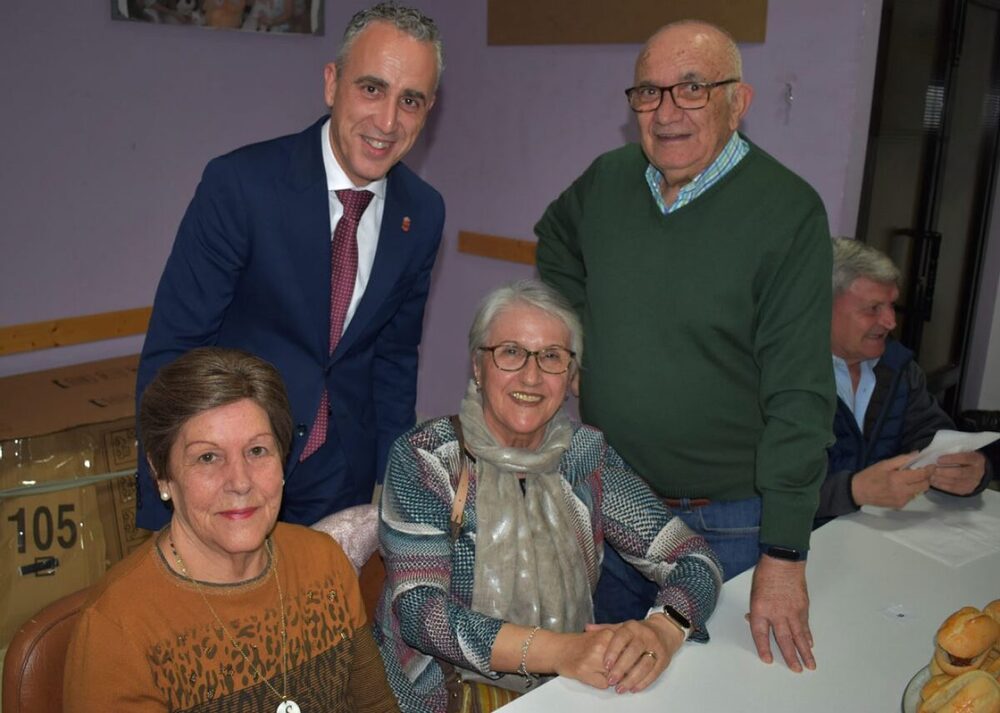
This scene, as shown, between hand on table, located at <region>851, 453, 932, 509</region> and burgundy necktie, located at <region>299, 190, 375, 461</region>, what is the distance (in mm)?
1284

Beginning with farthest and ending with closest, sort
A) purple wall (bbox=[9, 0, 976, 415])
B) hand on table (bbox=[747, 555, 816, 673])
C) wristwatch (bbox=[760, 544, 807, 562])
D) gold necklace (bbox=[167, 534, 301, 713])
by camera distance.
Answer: purple wall (bbox=[9, 0, 976, 415]) → wristwatch (bbox=[760, 544, 807, 562]) → hand on table (bbox=[747, 555, 816, 673]) → gold necklace (bbox=[167, 534, 301, 713])

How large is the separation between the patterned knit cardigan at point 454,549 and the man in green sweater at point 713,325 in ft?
0.41

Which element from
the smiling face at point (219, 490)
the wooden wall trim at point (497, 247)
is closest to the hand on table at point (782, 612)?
the smiling face at point (219, 490)

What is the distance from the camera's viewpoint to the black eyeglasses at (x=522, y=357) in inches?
75.2

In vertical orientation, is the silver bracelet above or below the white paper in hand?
below

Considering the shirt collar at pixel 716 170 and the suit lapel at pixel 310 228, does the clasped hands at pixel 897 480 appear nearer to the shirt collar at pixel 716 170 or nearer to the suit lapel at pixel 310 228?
the shirt collar at pixel 716 170

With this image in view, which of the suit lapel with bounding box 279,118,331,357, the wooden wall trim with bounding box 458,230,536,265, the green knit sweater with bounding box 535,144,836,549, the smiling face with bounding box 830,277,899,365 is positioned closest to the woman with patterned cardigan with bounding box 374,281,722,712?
the green knit sweater with bounding box 535,144,836,549

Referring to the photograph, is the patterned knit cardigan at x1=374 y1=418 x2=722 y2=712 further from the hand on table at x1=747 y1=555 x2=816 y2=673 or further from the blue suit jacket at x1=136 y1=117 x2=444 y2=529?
the blue suit jacket at x1=136 y1=117 x2=444 y2=529

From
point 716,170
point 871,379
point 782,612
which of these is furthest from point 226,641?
point 871,379

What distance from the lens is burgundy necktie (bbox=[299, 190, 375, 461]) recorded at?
2.06 metres

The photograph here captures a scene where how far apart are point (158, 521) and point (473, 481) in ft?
2.26

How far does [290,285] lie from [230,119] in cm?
216

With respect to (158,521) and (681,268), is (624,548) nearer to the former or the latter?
(681,268)

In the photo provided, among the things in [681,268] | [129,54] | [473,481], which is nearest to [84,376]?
[129,54]
